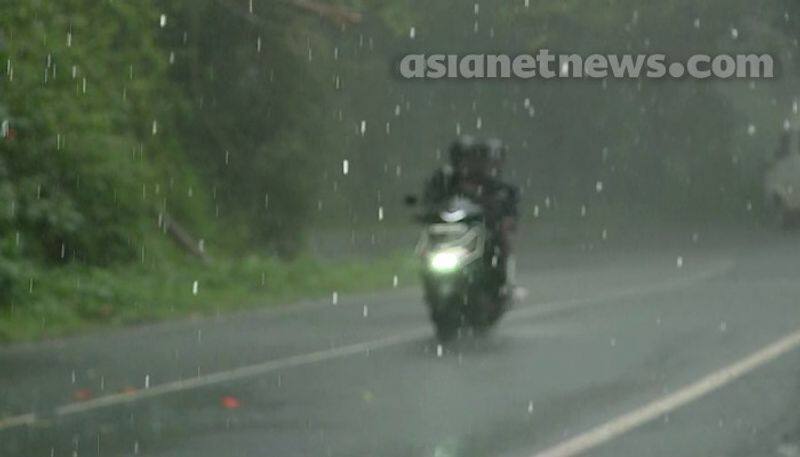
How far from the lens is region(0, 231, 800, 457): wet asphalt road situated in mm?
10680

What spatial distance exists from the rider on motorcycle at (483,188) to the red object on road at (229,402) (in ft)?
14.9

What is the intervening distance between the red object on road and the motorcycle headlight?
394 cm

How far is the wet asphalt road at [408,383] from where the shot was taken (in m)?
10.7

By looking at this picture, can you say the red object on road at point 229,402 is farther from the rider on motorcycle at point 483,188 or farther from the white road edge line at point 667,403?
the rider on motorcycle at point 483,188

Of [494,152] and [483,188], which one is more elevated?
[494,152]

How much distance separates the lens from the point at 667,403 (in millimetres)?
12219

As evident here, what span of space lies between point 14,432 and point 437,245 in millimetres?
5905

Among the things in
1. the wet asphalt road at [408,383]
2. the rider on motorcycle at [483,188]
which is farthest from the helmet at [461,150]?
the wet asphalt road at [408,383]

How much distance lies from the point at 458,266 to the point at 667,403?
448cm

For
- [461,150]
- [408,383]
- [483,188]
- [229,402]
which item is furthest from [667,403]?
[483,188]

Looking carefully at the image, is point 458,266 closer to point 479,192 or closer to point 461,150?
point 479,192

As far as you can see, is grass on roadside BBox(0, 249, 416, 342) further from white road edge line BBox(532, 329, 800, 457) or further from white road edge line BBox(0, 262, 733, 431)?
white road edge line BBox(532, 329, 800, 457)

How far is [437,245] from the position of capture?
16.4m

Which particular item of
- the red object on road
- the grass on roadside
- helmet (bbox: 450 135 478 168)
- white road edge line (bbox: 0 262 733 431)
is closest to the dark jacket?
helmet (bbox: 450 135 478 168)
